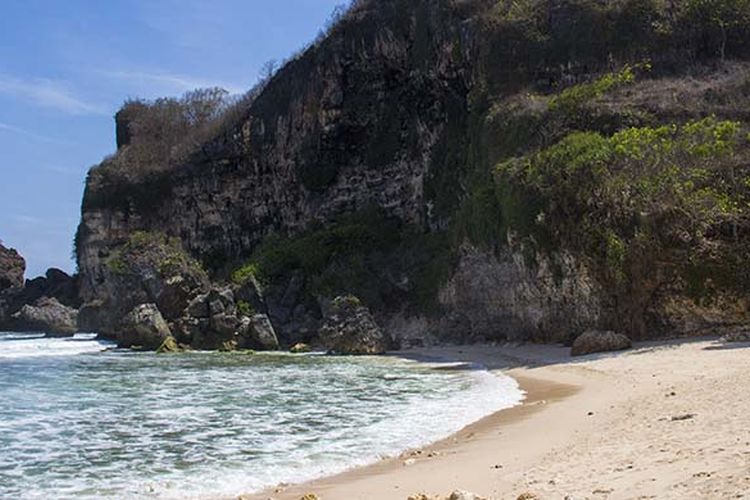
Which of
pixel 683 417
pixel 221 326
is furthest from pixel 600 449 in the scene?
pixel 221 326

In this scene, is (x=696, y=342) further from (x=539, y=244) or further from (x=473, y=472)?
(x=473, y=472)

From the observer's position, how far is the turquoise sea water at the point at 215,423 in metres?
8.99

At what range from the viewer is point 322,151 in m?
51.0

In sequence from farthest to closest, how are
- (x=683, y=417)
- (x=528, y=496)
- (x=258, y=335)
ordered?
(x=258, y=335), (x=683, y=417), (x=528, y=496)

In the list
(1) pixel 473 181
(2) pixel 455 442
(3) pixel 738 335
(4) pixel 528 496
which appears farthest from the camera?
(1) pixel 473 181

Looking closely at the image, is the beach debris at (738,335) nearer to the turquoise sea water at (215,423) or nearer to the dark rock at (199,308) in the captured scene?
the turquoise sea water at (215,423)

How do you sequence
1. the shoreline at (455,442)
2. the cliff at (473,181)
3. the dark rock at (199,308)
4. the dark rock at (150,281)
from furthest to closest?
the dark rock at (150,281) → the dark rock at (199,308) → the cliff at (473,181) → the shoreline at (455,442)

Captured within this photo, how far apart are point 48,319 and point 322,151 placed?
28688 millimetres

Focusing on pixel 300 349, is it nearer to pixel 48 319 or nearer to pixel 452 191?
pixel 452 191

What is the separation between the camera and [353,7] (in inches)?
2026

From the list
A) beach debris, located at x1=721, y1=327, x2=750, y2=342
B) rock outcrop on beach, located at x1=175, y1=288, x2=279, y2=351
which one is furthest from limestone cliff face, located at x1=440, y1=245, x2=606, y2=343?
rock outcrop on beach, located at x1=175, y1=288, x2=279, y2=351

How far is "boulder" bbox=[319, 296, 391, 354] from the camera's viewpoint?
3045 cm

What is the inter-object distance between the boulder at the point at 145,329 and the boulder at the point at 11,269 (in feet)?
147

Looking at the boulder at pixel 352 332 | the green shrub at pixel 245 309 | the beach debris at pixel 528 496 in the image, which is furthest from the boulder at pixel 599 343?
the green shrub at pixel 245 309
